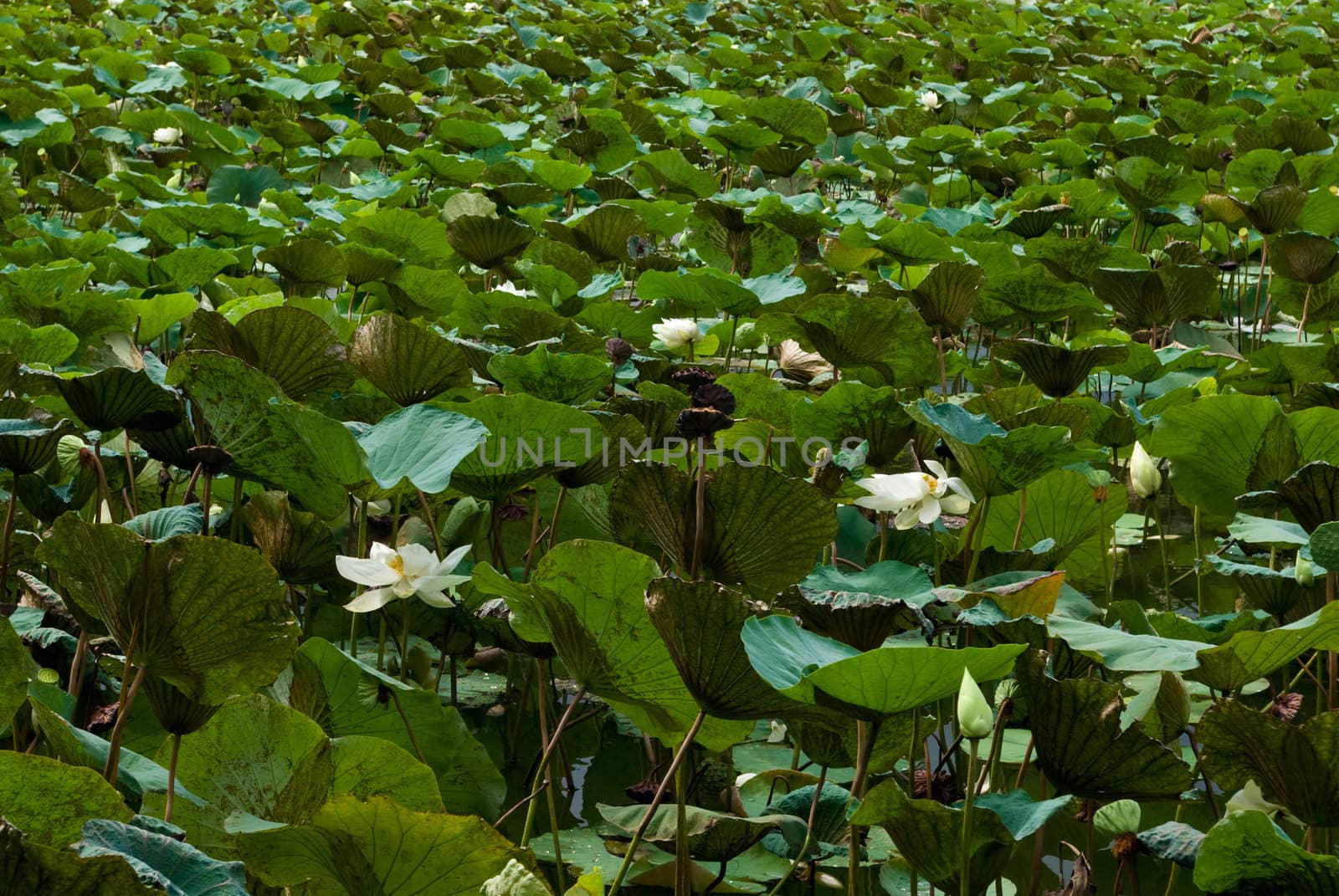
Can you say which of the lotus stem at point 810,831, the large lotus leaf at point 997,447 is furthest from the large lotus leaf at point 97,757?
the large lotus leaf at point 997,447

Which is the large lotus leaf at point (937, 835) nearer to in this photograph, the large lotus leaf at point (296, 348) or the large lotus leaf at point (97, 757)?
the large lotus leaf at point (97, 757)

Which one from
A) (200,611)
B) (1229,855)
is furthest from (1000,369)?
(200,611)

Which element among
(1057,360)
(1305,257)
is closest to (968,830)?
(1057,360)

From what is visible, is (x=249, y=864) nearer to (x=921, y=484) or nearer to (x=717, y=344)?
(x=921, y=484)

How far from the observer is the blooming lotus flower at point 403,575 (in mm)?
1222

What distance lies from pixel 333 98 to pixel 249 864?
13.6 feet

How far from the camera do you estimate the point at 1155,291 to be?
2.44m

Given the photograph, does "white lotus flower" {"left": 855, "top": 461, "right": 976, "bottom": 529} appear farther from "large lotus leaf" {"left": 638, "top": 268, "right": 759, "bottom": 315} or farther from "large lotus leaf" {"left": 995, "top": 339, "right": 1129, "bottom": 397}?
"large lotus leaf" {"left": 638, "top": 268, "right": 759, "bottom": 315}

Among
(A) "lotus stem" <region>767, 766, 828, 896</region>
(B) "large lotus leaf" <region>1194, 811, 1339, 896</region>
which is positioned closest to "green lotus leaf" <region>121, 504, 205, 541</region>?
(A) "lotus stem" <region>767, 766, 828, 896</region>

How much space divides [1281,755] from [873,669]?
0.38m

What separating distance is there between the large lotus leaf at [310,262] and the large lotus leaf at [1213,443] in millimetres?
1325

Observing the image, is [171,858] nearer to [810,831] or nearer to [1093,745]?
[810,831]

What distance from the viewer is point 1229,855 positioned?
3.01 feet

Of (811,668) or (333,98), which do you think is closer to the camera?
(811,668)
